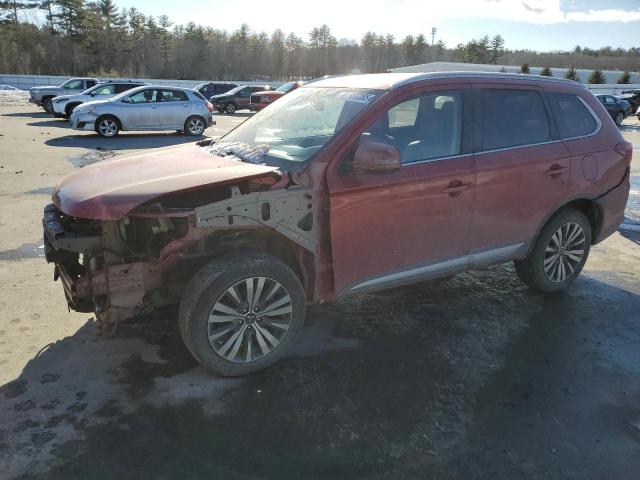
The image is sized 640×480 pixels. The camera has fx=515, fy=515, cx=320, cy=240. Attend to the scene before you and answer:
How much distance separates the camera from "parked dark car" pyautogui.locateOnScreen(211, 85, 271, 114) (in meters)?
29.7

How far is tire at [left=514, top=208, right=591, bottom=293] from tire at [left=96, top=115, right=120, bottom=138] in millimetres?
14359

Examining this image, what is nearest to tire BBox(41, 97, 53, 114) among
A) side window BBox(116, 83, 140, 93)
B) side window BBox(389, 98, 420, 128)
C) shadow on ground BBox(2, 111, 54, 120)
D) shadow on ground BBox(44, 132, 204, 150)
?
shadow on ground BBox(2, 111, 54, 120)

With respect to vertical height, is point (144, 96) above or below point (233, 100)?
above

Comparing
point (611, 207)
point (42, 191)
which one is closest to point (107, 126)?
point (42, 191)

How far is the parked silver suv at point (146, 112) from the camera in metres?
15.7

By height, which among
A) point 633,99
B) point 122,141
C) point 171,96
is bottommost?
point 122,141

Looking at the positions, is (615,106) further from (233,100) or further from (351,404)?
(351,404)

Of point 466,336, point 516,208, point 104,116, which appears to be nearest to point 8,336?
point 466,336

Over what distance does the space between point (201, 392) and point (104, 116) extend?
14.6 meters

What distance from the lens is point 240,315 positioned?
3330 mm

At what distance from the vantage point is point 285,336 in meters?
3.51

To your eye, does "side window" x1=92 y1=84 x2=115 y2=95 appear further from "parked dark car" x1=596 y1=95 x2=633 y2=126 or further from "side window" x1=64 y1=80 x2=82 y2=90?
"parked dark car" x1=596 y1=95 x2=633 y2=126

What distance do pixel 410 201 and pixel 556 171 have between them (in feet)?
5.26

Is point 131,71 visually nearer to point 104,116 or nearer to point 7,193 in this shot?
point 104,116
